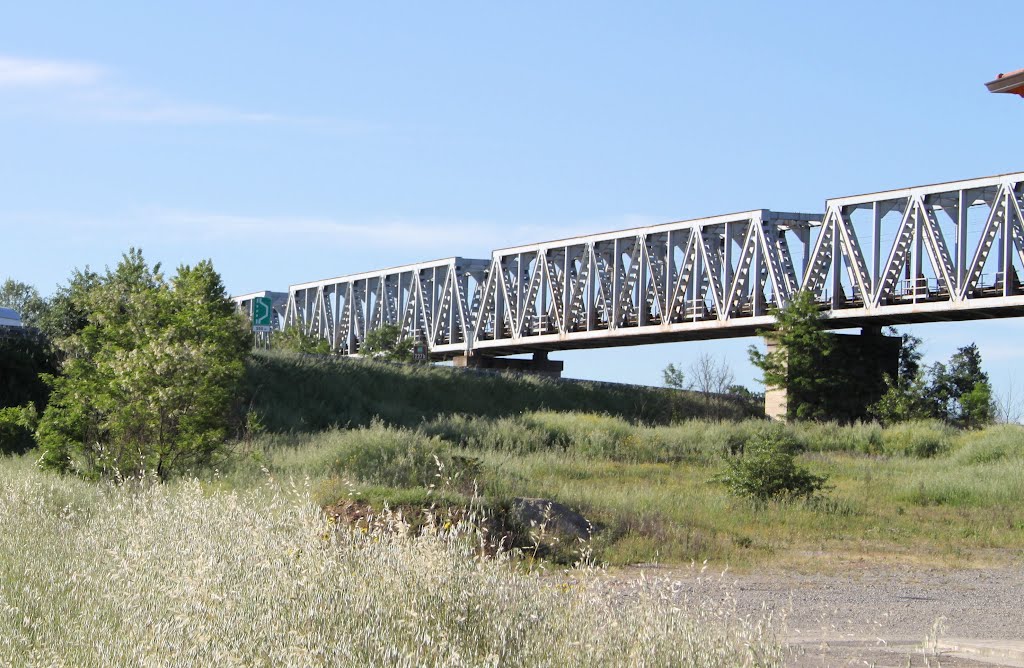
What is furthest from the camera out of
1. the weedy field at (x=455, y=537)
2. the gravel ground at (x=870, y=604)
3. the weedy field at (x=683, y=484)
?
the weedy field at (x=683, y=484)

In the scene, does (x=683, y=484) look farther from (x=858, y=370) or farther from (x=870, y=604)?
(x=858, y=370)

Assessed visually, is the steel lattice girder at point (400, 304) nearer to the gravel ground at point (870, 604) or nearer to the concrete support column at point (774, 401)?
the concrete support column at point (774, 401)

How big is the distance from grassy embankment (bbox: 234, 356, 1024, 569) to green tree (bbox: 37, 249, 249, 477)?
4.23 feet

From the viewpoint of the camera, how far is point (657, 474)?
29016mm

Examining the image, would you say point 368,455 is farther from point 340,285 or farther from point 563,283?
point 340,285

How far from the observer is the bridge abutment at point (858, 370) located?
167ft

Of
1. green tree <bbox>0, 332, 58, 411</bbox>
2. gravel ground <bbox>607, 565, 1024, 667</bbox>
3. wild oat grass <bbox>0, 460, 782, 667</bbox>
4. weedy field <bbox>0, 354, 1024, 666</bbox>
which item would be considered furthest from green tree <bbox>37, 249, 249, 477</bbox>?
green tree <bbox>0, 332, 58, 411</bbox>

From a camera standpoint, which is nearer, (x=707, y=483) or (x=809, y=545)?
(x=809, y=545)

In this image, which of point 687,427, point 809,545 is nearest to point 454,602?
point 809,545

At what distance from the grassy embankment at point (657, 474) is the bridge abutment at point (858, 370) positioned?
8.05 metres

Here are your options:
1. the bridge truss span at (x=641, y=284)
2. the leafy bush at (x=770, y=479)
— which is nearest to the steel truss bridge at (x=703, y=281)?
the bridge truss span at (x=641, y=284)

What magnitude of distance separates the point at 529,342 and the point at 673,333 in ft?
38.9

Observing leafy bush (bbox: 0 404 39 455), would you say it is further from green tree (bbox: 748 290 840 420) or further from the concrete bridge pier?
the concrete bridge pier

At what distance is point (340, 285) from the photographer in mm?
90750
